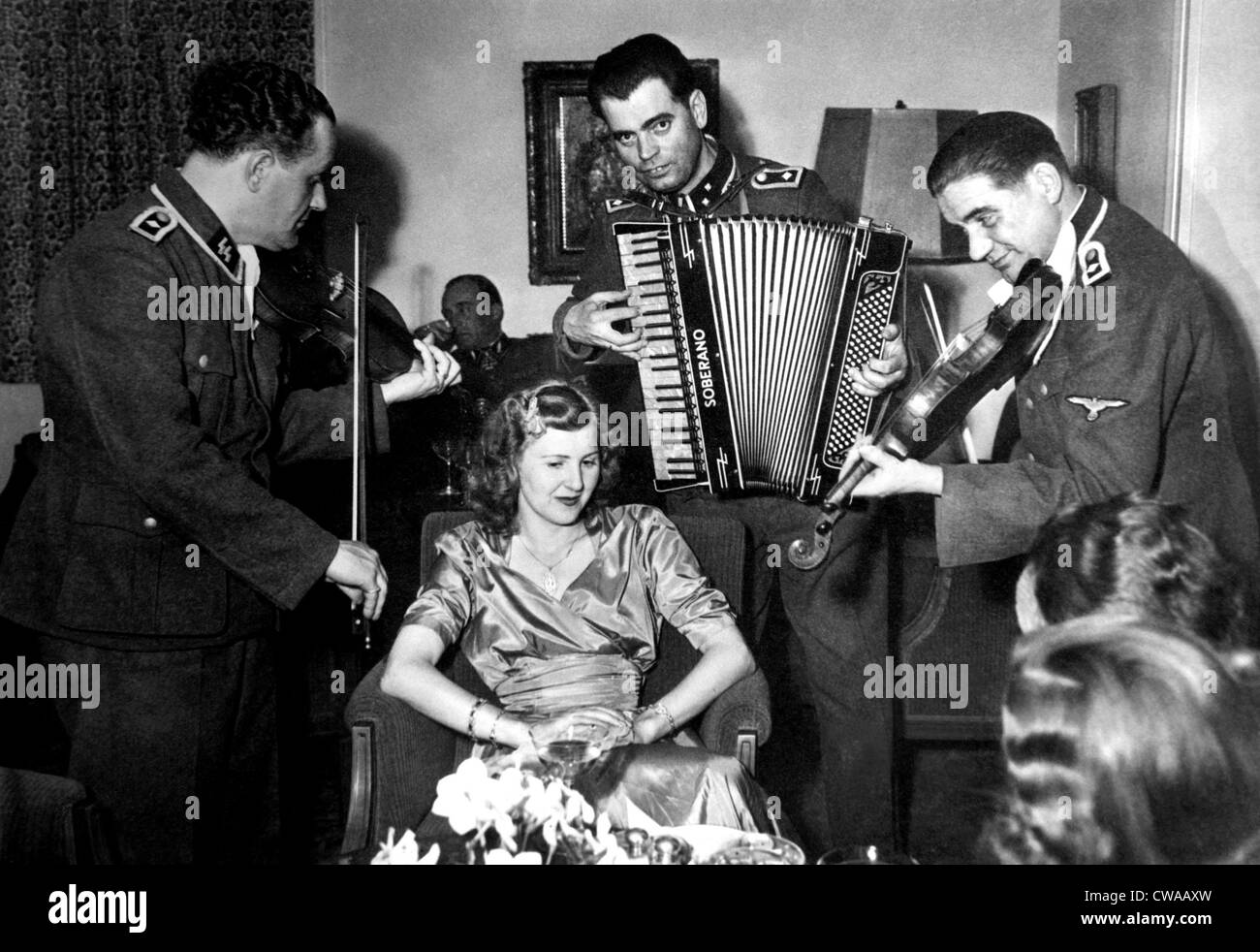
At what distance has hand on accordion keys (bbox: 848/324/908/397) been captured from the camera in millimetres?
2258

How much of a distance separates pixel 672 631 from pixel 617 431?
41 cm

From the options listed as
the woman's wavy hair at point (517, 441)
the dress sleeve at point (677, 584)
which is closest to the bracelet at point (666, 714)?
the dress sleeve at point (677, 584)

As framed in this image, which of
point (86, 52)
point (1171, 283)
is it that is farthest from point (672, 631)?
point (86, 52)

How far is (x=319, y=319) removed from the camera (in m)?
2.25

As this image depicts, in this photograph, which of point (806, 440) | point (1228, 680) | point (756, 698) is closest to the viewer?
point (1228, 680)

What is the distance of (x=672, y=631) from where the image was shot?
91.6 inches

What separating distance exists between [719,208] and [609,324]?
1.05ft

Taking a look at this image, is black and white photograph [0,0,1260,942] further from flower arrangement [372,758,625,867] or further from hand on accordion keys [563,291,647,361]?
flower arrangement [372,758,625,867]

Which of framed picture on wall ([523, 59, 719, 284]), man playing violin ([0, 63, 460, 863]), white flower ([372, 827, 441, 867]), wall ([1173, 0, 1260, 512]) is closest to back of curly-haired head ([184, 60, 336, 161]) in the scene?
man playing violin ([0, 63, 460, 863])

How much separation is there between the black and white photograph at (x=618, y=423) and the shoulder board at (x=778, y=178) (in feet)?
0.04

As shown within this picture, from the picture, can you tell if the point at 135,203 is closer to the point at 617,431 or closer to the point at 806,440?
the point at 617,431

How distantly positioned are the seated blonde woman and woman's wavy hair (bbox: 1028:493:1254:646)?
617 mm

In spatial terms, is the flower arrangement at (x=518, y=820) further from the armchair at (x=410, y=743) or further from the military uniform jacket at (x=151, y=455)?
the military uniform jacket at (x=151, y=455)

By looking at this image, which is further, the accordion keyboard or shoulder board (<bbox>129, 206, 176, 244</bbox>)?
the accordion keyboard
